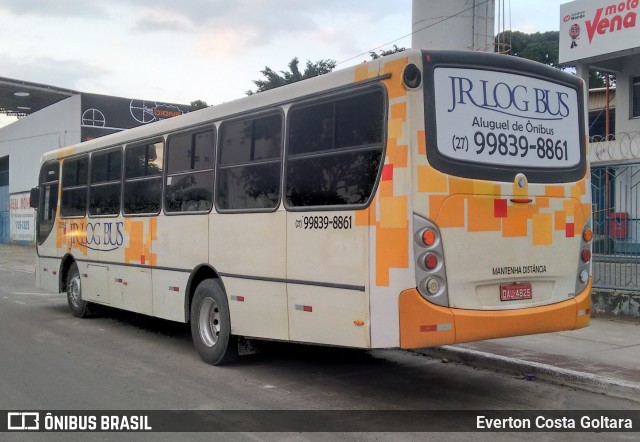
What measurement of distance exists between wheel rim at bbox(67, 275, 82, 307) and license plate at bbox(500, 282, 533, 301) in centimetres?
819

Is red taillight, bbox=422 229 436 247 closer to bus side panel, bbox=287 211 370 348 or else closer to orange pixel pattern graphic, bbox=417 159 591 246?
orange pixel pattern graphic, bbox=417 159 591 246

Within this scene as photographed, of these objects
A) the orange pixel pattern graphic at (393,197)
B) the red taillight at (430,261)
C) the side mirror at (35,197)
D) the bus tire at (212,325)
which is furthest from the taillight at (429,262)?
the side mirror at (35,197)

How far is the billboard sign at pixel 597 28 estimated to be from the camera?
60.4 feet

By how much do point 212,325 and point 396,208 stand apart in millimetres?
3594

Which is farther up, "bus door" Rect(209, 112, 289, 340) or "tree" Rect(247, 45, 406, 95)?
"tree" Rect(247, 45, 406, 95)

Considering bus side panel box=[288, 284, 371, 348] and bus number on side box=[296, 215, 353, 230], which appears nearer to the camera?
bus side panel box=[288, 284, 371, 348]

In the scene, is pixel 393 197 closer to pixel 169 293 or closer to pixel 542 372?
pixel 542 372

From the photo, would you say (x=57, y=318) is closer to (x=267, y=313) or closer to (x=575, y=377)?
(x=267, y=313)

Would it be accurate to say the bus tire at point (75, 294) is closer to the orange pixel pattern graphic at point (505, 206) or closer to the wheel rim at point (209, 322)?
the wheel rim at point (209, 322)

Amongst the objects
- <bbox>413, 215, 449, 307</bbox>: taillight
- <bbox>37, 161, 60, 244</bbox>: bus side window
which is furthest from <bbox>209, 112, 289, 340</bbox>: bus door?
<bbox>37, 161, 60, 244</bbox>: bus side window

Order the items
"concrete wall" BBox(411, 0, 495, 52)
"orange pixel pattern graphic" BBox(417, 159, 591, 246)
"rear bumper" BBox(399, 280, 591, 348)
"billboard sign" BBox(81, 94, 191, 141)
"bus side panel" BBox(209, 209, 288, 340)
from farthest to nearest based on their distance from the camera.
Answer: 1. "billboard sign" BBox(81, 94, 191, 141)
2. "concrete wall" BBox(411, 0, 495, 52)
3. "bus side panel" BBox(209, 209, 288, 340)
4. "orange pixel pattern graphic" BBox(417, 159, 591, 246)
5. "rear bumper" BBox(399, 280, 591, 348)

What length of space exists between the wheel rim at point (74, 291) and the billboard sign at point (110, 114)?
20703 mm

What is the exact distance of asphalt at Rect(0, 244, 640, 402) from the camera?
722cm

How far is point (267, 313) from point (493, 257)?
252 centimetres
